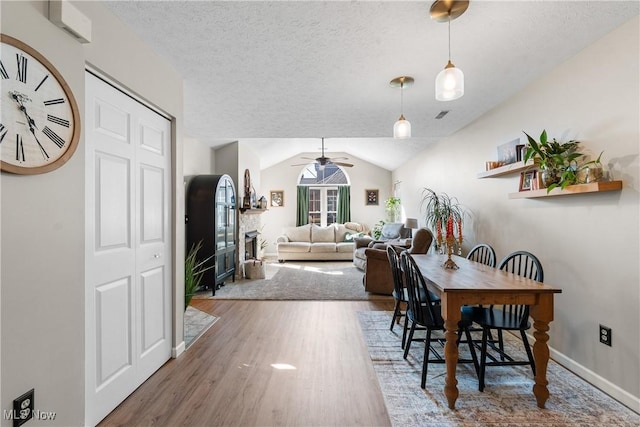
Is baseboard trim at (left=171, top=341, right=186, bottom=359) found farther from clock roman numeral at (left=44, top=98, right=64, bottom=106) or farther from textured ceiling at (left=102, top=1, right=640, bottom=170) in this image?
textured ceiling at (left=102, top=1, right=640, bottom=170)

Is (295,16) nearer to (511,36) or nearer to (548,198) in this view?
(511,36)

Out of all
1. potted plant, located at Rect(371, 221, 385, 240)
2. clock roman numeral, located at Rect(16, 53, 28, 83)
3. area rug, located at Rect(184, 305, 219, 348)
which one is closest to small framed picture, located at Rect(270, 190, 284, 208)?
potted plant, located at Rect(371, 221, 385, 240)

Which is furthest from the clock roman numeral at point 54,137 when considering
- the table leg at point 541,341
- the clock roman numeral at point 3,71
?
the table leg at point 541,341

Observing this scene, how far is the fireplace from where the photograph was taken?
6.29 m

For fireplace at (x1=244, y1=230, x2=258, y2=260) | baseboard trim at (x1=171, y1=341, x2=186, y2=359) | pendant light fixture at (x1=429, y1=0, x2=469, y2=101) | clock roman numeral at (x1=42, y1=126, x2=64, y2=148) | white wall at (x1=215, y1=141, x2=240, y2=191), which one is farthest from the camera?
fireplace at (x1=244, y1=230, x2=258, y2=260)

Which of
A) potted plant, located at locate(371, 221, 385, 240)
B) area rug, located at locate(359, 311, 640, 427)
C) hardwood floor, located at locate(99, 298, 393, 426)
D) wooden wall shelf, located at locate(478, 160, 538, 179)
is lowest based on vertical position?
hardwood floor, located at locate(99, 298, 393, 426)

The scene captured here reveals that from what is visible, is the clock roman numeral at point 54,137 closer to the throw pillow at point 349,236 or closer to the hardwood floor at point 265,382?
the hardwood floor at point 265,382

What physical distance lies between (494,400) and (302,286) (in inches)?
133

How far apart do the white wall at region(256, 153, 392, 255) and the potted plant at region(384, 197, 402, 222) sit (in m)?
0.33

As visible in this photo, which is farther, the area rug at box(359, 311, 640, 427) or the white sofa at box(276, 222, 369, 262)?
the white sofa at box(276, 222, 369, 262)

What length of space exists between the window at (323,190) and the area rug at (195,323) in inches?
221

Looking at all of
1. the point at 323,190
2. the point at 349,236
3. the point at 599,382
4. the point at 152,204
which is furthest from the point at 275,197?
the point at 599,382

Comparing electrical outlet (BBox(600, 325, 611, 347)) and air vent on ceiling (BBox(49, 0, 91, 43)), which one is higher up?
air vent on ceiling (BBox(49, 0, 91, 43))

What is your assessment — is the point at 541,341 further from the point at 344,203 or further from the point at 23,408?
the point at 344,203
